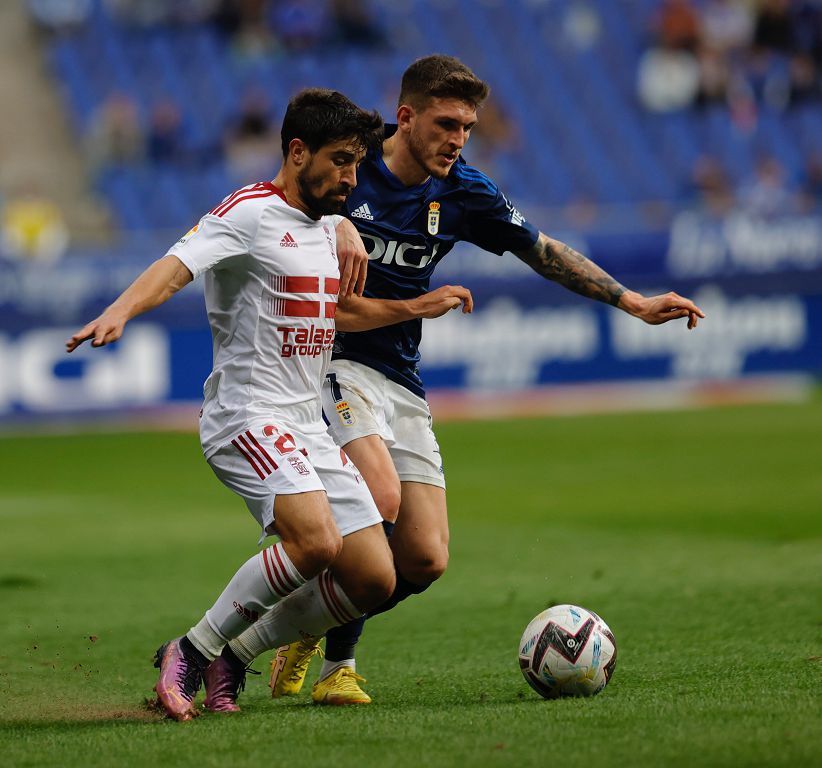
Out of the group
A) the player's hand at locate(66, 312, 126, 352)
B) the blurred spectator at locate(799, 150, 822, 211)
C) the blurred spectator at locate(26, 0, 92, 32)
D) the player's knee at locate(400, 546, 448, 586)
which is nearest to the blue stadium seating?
the blurred spectator at locate(26, 0, 92, 32)

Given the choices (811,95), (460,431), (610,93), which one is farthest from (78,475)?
(811,95)

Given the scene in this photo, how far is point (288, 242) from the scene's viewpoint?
509 centimetres

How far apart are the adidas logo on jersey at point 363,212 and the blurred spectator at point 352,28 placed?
18.8 metres

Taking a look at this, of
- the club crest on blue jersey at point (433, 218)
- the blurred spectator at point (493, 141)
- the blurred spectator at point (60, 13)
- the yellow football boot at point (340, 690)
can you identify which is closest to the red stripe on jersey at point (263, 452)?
the yellow football boot at point (340, 690)

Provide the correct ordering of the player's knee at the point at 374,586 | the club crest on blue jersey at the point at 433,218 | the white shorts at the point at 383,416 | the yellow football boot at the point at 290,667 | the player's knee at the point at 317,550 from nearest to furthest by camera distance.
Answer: the player's knee at the point at 317,550, the player's knee at the point at 374,586, the yellow football boot at the point at 290,667, the white shorts at the point at 383,416, the club crest on blue jersey at the point at 433,218

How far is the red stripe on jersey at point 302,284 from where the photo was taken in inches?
201

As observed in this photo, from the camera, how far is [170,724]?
4867mm

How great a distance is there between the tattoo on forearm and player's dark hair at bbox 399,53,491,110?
0.77 meters

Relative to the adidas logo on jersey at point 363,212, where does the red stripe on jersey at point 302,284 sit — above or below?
below

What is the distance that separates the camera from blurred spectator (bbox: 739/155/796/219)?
2047 centimetres

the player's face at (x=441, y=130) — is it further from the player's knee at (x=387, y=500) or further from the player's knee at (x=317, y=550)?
the player's knee at (x=317, y=550)

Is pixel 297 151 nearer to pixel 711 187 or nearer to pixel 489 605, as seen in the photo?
pixel 489 605

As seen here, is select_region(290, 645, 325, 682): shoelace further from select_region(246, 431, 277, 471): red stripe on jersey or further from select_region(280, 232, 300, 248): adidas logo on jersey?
select_region(280, 232, 300, 248): adidas logo on jersey

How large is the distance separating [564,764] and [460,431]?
41.7 ft
